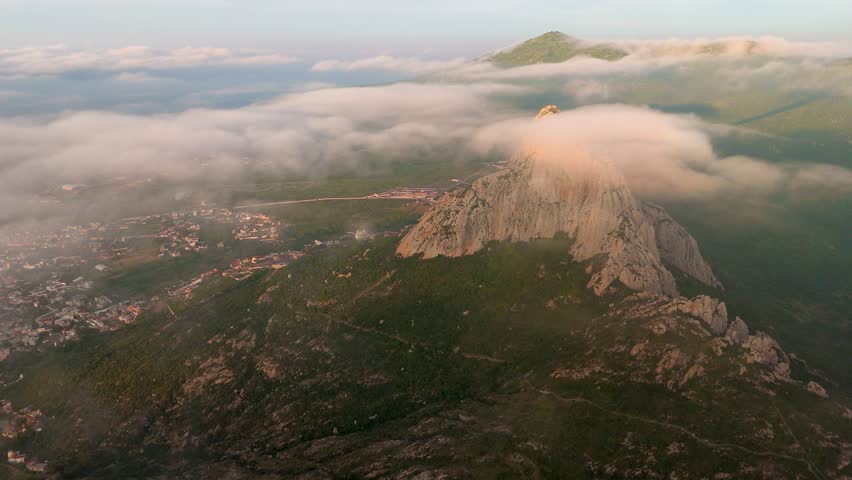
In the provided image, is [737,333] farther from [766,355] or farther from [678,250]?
[678,250]

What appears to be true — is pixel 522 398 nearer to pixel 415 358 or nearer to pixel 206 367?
pixel 415 358

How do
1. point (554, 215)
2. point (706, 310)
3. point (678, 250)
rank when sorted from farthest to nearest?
point (678, 250) → point (554, 215) → point (706, 310)

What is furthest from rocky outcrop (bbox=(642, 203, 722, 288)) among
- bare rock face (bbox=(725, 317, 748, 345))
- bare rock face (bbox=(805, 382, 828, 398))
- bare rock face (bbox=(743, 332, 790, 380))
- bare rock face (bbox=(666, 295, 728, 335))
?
bare rock face (bbox=(805, 382, 828, 398))

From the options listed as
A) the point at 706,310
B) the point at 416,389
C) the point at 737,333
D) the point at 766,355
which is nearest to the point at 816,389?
the point at 766,355

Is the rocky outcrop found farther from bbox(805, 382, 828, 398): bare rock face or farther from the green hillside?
bbox(805, 382, 828, 398): bare rock face

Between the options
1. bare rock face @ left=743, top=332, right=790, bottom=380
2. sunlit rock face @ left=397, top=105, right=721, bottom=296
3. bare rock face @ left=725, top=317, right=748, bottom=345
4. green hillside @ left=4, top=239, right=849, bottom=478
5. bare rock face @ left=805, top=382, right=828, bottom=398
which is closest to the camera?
green hillside @ left=4, top=239, right=849, bottom=478

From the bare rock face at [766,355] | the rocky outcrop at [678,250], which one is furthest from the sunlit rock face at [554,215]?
the bare rock face at [766,355]

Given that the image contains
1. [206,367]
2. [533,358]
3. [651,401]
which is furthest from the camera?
[206,367]

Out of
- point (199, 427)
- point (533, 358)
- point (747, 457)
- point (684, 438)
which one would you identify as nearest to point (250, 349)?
point (199, 427)

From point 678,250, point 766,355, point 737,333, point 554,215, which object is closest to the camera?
point 766,355
